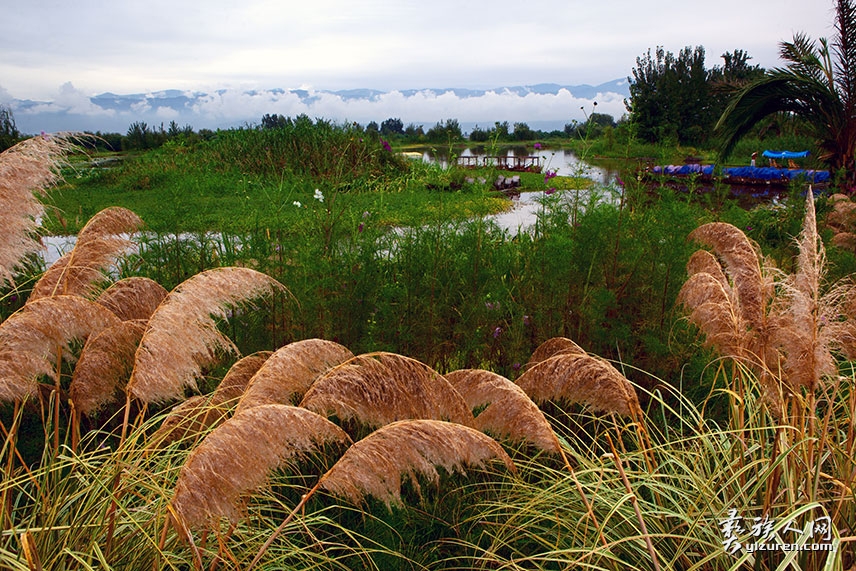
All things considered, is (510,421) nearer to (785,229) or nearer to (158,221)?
(158,221)

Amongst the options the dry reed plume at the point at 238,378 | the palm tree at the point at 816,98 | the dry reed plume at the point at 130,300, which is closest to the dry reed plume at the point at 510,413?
the dry reed plume at the point at 238,378

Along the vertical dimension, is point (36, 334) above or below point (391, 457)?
above

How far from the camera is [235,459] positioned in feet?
5.55

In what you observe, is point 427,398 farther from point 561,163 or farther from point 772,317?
point 561,163

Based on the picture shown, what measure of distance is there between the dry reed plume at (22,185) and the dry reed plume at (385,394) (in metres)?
1.74

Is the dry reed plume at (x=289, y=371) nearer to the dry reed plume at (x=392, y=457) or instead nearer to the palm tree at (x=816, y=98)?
the dry reed plume at (x=392, y=457)

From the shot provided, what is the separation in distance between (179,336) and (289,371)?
1.50ft

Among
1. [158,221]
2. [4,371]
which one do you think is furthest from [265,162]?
[4,371]

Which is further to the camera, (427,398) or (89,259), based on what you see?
(89,259)

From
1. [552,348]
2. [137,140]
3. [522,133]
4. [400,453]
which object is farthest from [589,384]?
[522,133]

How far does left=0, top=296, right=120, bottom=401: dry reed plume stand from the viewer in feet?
7.66

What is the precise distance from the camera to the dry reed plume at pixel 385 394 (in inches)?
82.0

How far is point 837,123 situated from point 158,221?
33.9 ft

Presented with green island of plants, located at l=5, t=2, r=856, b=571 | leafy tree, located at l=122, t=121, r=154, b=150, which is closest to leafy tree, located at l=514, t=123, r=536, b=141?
leafy tree, located at l=122, t=121, r=154, b=150
